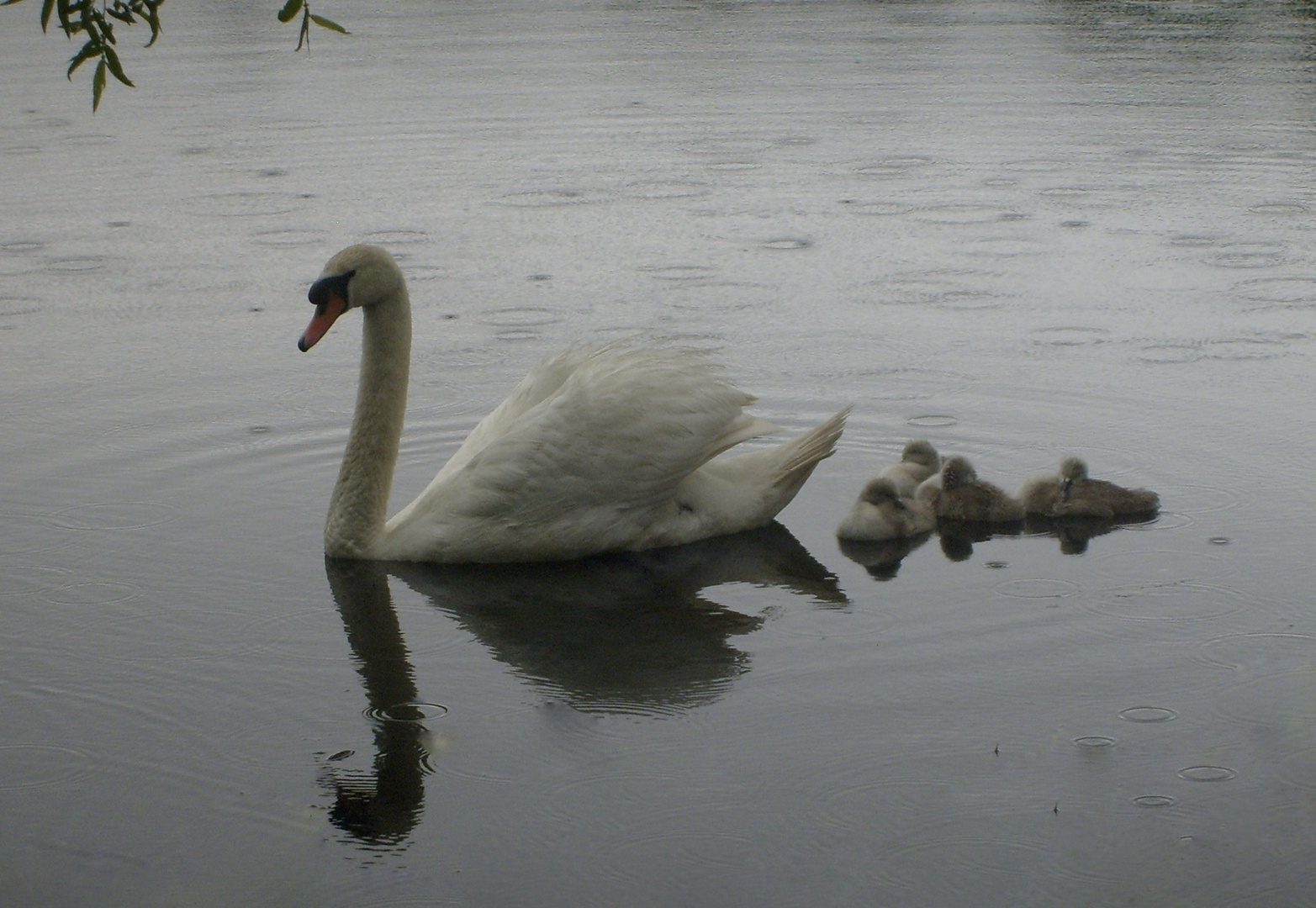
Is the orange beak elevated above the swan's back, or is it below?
above

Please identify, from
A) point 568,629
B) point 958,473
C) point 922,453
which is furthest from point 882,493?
point 568,629

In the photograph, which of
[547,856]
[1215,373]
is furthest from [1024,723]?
[1215,373]

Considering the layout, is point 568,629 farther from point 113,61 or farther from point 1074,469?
point 113,61

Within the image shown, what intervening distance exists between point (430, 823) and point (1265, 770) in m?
2.04

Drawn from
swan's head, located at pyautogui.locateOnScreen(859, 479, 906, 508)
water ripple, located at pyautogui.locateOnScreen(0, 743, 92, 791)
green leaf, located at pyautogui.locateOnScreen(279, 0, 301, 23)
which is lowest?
water ripple, located at pyautogui.locateOnScreen(0, 743, 92, 791)

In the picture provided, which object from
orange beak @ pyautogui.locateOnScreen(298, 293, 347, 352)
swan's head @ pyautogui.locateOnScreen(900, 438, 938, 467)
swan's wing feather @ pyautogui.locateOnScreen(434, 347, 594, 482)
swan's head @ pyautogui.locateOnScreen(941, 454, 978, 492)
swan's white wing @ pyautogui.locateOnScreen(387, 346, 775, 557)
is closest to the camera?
swan's white wing @ pyautogui.locateOnScreen(387, 346, 775, 557)

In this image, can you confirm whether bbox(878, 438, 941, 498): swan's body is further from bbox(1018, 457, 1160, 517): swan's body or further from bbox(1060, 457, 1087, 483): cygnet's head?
bbox(1060, 457, 1087, 483): cygnet's head

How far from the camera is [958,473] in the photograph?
6.81 meters

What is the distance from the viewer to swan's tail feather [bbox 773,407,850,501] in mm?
6727

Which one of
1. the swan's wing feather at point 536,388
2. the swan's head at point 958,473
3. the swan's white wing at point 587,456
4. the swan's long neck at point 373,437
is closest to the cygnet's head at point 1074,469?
the swan's head at point 958,473

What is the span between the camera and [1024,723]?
486cm

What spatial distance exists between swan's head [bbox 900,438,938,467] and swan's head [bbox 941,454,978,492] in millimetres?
314

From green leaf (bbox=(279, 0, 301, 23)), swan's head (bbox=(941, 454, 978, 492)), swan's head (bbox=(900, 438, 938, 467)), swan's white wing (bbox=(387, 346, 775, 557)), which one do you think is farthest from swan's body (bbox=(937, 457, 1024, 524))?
green leaf (bbox=(279, 0, 301, 23))

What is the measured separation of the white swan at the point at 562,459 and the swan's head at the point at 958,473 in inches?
17.5
